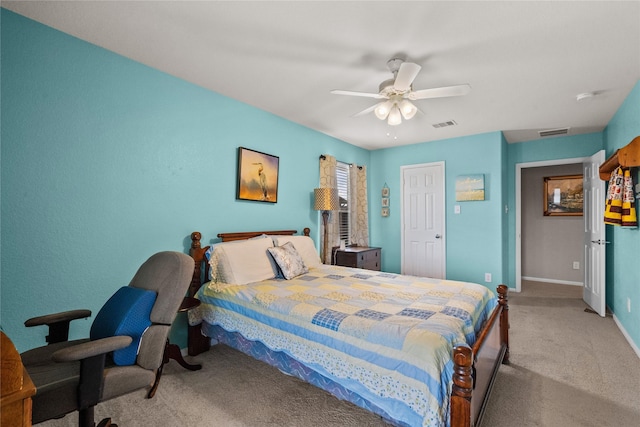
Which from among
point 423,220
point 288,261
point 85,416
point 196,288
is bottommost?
point 85,416

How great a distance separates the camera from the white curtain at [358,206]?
16.3ft

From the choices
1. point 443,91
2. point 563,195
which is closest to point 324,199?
point 443,91

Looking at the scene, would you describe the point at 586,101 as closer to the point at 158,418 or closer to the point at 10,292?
the point at 158,418

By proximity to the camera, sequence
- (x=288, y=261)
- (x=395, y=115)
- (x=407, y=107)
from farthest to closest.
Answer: (x=288, y=261), (x=395, y=115), (x=407, y=107)

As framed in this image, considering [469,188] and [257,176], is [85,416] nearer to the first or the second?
[257,176]

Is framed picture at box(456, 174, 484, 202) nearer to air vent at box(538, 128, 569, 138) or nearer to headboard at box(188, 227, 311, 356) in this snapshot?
air vent at box(538, 128, 569, 138)

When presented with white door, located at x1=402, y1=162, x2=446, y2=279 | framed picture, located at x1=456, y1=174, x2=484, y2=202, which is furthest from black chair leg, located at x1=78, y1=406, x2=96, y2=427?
framed picture, located at x1=456, y1=174, x2=484, y2=202

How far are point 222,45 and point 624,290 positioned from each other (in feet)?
15.5

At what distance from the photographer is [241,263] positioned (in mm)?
2723

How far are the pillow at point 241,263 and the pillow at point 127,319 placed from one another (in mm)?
934

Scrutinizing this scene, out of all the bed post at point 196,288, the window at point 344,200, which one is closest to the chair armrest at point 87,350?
the bed post at point 196,288

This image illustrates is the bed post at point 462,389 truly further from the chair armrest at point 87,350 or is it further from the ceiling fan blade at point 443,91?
Answer: the ceiling fan blade at point 443,91

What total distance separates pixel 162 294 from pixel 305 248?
199 cm

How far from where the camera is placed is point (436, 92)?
2.35 meters
